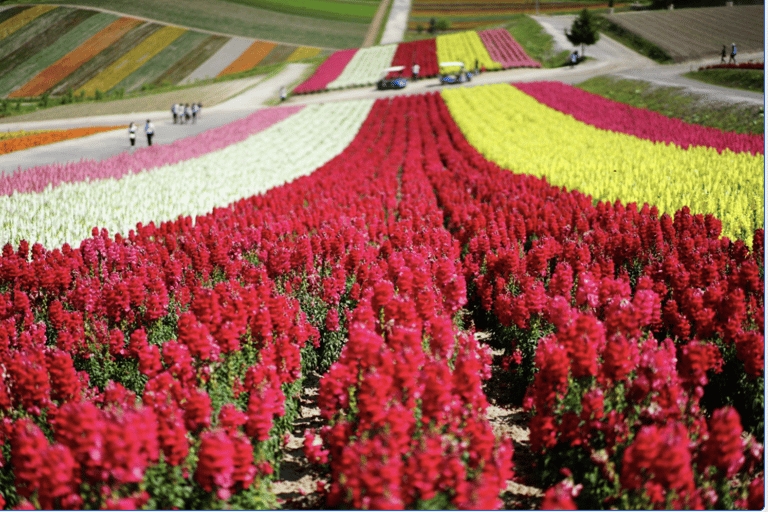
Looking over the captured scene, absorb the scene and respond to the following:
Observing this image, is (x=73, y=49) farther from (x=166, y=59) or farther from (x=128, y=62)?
(x=166, y=59)

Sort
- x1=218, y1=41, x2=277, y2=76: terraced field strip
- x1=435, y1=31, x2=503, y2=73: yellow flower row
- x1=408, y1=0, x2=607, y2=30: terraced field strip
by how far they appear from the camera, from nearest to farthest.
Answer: x1=435, y1=31, x2=503, y2=73: yellow flower row → x1=218, y1=41, x2=277, y2=76: terraced field strip → x1=408, y1=0, x2=607, y2=30: terraced field strip

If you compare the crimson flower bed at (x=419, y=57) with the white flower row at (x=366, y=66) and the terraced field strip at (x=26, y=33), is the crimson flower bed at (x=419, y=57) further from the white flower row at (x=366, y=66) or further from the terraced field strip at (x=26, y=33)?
the terraced field strip at (x=26, y=33)

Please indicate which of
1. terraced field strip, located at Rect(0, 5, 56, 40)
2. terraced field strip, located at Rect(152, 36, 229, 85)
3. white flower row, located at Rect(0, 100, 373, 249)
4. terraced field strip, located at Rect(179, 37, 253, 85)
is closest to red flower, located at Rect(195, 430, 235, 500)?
white flower row, located at Rect(0, 100, 373, 249)

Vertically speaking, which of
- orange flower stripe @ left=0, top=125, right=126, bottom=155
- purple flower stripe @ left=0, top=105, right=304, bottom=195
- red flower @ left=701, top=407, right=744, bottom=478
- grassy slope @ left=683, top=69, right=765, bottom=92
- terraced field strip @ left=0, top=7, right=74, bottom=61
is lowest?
red flower @ left=701, top=407, right=744, bottom=478

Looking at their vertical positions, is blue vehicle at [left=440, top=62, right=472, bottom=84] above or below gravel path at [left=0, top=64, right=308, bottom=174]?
above

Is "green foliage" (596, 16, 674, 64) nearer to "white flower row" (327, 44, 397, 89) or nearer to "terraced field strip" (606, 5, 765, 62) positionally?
"terraced field strip" (606, 5, 765, 62)

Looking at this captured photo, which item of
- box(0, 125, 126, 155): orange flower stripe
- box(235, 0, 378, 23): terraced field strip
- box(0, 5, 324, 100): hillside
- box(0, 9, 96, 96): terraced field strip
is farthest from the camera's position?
box(235, 0, 378, 23): terraced field strip

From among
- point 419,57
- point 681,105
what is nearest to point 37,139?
point 681,105

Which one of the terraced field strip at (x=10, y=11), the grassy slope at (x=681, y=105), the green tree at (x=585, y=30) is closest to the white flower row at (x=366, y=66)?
the green tree at (x=585, y=30)

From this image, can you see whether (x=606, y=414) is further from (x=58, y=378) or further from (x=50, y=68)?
(x=50, y=68)
